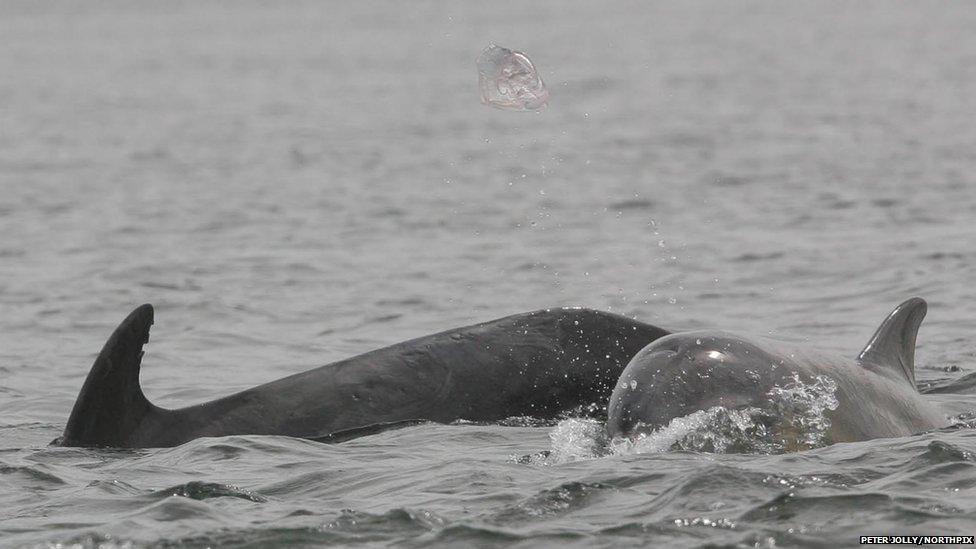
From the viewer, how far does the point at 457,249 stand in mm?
18438

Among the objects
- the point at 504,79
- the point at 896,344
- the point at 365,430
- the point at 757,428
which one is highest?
the point at 504,79

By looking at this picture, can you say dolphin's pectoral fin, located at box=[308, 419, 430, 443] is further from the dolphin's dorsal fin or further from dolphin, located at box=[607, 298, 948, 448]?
the dolphin's dorsal fin

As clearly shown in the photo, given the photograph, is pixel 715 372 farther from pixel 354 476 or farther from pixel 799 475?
pixel 354 476

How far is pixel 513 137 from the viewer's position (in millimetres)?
29734

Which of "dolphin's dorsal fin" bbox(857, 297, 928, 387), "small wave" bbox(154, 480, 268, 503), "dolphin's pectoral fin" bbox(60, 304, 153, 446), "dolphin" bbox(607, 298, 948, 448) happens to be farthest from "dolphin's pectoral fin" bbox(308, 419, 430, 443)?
"dolphin's dorsal fin" bbox(857, 297, 928, 387)

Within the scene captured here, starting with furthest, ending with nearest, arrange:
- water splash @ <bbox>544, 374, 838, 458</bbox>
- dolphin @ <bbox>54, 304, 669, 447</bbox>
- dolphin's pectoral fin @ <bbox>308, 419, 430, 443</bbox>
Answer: dolphin's pectoral fin @ <bbox>308, 419, 430, 443</bbox> → dolphin @ <bbox>54, 304, 669, 447</bbox> → water splash @ <bbox>544, 374, 838, 458</bbox>

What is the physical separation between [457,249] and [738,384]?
1079cm

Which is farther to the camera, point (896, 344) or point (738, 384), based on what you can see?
point (896, 344)

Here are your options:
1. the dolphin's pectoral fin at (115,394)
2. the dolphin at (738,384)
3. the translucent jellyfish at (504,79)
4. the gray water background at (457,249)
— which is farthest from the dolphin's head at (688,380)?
the translucent jellyfish at (504,79)

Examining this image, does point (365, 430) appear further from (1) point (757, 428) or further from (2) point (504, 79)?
(2) point (504, 79)

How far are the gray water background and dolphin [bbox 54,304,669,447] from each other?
28cm

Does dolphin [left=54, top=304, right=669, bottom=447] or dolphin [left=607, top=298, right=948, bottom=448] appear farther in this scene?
dolphin [left=54, top=304, right=669, bottom=447]

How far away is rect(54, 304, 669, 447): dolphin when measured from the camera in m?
9.21

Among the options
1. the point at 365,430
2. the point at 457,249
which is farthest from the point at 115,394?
the point at 457,249
